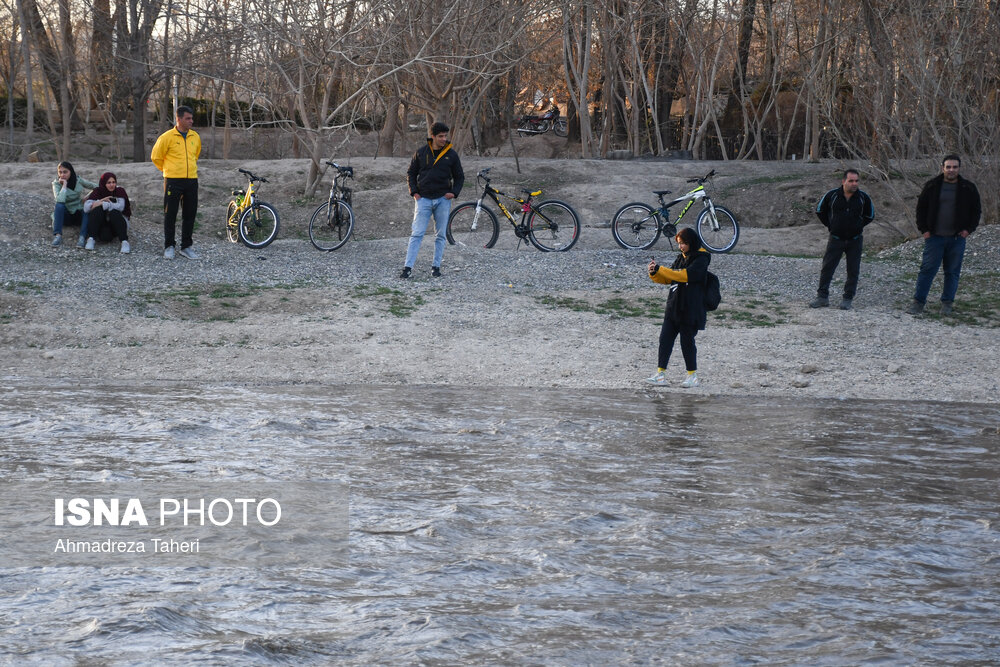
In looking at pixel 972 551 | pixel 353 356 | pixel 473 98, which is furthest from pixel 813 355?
pixel 473 98

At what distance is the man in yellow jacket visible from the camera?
13.4m

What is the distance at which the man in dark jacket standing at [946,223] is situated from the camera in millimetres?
11836

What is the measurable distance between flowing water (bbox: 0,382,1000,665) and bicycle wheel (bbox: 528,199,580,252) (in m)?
8.42

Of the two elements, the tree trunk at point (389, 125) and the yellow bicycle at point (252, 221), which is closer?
the yellow bicycle at point (252, 221)

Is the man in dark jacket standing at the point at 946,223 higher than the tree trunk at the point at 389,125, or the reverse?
the tree trunk at the point at 389,125

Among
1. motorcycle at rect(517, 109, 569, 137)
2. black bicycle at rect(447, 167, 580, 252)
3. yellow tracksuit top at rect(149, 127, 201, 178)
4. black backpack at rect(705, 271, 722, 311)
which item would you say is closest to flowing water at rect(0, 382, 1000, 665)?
black backpack at rect(705, 271, 722, 311)

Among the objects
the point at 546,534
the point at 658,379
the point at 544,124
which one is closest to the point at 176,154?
the point at 658,379

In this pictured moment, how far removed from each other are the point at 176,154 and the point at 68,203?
80.4 inches

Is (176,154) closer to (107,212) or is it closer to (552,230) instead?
(107,212)

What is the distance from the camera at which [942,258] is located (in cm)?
1217

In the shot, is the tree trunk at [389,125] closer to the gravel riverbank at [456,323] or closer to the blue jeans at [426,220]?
the gravel riverbank at [456,323]

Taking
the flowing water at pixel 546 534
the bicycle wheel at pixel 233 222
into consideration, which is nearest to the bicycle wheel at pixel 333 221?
the bicycle wheel at pixel 233 222

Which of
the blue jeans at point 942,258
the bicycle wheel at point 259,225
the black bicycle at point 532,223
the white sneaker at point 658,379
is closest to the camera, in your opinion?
the white sneaker at point 658,379

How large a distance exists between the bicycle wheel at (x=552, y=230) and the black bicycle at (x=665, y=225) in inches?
24.7
